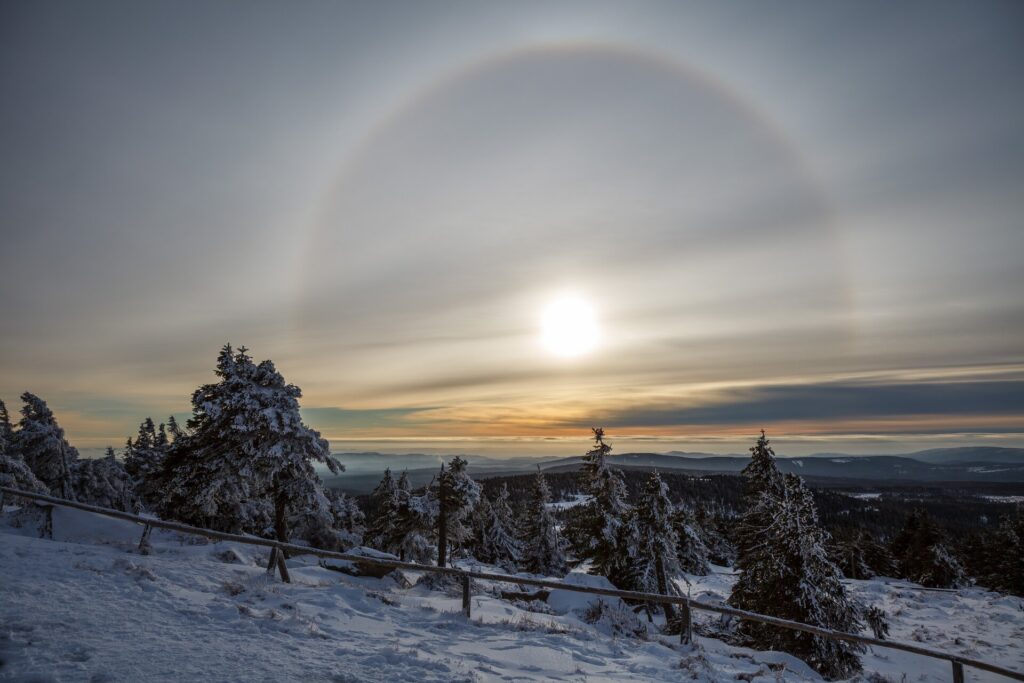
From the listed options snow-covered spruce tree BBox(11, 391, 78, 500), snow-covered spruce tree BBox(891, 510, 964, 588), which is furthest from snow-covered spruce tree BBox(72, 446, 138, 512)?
snow-covered spruce tree BBox(891, 510, 964, 588)

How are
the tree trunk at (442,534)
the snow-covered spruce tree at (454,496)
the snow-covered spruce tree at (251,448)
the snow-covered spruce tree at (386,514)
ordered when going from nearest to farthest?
the snow-covered spruce tree at (251,448), the tree trunk at (442,534), the snow-covered spruce tree at (454,496), the snow-covered spruce tree at (386,514)

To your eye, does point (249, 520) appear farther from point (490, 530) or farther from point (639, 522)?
point (490, 530)

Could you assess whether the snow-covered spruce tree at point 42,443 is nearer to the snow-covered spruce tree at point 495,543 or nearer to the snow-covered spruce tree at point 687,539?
the snow-covered spruce tree at point 495,543

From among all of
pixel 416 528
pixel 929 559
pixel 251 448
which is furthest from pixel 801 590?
pixel 929 559

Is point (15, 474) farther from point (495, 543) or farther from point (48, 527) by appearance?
point (495, 543)

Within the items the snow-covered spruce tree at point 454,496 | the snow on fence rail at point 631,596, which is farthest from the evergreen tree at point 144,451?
the snow on fence rail at point 631,596

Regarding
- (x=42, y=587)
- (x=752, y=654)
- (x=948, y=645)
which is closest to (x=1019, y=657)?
(x=948, y=645)
